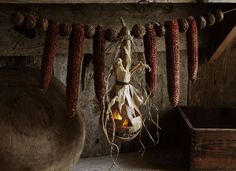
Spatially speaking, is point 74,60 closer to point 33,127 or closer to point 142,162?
point 33,127

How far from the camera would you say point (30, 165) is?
1.43 meters

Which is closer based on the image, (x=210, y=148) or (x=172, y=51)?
(x=172, y=51)

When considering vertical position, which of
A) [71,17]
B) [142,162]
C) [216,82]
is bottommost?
[142,162]

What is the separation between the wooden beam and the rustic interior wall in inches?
2.0

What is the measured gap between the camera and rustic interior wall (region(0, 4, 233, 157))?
1525mm

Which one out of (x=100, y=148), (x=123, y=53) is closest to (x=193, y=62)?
(x=123, y=53)

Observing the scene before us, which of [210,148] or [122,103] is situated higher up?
[122,103]

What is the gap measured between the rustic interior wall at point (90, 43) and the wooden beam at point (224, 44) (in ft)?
0.17

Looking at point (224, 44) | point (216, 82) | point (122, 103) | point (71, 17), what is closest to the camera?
point (122, 103)

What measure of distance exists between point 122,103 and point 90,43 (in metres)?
0.35

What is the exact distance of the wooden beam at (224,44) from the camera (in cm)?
165

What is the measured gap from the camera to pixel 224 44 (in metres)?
1.74

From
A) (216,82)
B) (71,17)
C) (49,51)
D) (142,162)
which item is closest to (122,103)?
(49,51)

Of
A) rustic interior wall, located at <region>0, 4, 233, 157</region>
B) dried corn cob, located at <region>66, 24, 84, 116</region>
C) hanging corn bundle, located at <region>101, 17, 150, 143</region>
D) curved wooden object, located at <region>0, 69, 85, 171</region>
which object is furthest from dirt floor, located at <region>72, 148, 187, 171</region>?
dried corn cob, located at <region>66, 24, 84, 116</region>
